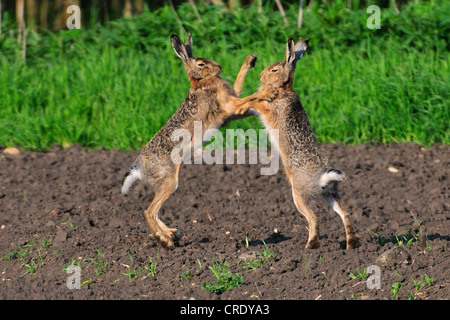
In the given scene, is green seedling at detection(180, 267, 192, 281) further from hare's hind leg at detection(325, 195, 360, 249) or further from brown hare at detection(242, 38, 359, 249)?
hare's hind leg at detection(325, 195, 360, 249)

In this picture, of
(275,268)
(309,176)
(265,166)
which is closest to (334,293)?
(275,268)

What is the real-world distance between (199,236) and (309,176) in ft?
3.61

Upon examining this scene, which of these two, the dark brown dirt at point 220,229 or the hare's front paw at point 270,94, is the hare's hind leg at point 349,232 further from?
the hare's front paw at point 270,94

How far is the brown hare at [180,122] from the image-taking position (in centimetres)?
600

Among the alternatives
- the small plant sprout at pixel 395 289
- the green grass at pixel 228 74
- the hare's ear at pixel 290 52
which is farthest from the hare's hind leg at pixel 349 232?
the green grass at pixel 228 74

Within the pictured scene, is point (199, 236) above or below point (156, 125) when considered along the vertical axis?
below

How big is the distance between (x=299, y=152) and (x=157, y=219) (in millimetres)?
1186

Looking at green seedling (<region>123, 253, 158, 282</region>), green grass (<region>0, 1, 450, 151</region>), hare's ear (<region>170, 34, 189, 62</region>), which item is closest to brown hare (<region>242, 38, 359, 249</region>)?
hare's ear (<region>170, 34, 189, 62</region>)

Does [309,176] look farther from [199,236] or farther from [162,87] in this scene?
[162,87]

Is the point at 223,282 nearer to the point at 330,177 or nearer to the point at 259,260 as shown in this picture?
the point at 259,260

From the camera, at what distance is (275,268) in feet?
17.7

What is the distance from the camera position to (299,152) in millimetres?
5820

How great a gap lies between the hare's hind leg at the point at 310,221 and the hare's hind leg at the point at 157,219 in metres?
0.96

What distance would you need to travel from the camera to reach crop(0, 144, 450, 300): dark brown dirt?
206 inches
